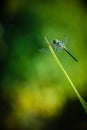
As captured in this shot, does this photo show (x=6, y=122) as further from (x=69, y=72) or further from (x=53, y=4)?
(x=53, y=4)

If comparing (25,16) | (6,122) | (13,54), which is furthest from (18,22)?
(6,122)

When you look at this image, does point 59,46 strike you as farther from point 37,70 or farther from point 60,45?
point 37,70

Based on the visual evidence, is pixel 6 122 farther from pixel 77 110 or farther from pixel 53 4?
pixel 53 4

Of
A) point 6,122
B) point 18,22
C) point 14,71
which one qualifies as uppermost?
point 18,22

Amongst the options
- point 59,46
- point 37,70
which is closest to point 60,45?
point 59,46

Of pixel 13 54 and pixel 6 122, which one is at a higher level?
pixel 13 54

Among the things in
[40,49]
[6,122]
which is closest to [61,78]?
[40,49]
